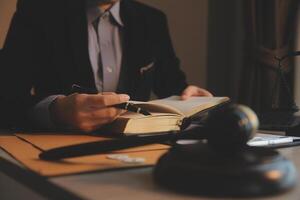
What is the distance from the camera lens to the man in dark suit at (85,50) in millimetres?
1383

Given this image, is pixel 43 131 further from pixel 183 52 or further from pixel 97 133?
pixel 183 52

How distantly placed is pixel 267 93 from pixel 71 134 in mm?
1556

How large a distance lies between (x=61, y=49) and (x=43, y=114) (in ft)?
1.50

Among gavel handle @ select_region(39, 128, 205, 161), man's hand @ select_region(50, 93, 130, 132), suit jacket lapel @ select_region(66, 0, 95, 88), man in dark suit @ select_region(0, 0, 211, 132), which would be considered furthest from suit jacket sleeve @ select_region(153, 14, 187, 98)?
gavel handle @ select_region(39, 128, 205, 161)

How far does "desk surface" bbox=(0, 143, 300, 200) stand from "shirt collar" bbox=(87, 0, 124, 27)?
3.30 ft

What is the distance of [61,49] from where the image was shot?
4.71 feet

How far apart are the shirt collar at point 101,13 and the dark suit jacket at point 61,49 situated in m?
0.03

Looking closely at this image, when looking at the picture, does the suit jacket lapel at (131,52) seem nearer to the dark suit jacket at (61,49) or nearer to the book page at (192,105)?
the dark suit jacket at (61,49)

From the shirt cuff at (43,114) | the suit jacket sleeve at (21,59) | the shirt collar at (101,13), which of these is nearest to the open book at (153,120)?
the shirt cuff at (43,114)

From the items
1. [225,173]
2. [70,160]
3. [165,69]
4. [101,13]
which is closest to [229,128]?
[225,173]

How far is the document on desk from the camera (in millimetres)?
590

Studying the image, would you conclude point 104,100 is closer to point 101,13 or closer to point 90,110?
point 90,110

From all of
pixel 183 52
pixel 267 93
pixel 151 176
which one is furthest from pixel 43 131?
pixel 183 52

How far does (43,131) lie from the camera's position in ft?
3.29
